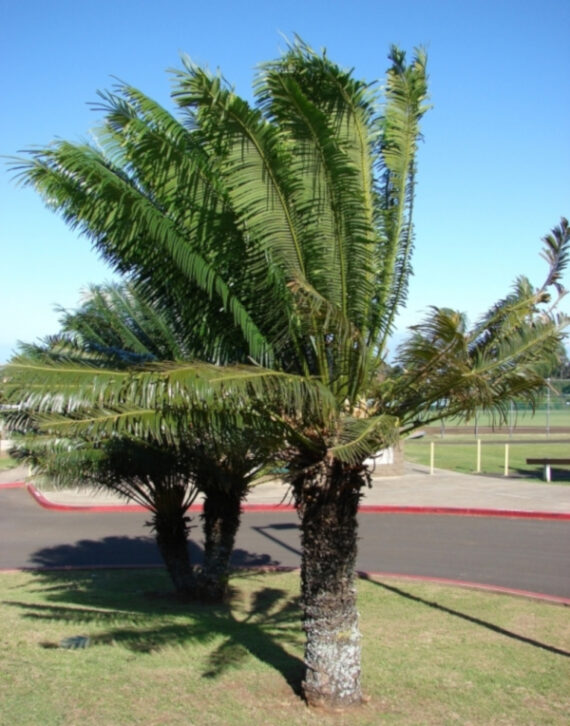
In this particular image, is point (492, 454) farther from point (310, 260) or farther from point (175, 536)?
point (310, 260)

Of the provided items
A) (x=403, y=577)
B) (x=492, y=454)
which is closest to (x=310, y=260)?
(x=403, y=577)

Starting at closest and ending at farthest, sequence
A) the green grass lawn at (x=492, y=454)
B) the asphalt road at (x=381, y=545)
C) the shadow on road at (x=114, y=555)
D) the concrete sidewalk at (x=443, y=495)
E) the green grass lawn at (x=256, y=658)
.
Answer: the green grass lawn at (x=256, y=658) < the asphalt road at (x=381, y=545) < the shadow on road at (x=114, y=555) < the concrete sidewalk at (x=443, y=495) < the green grass lawn at (x=492, y=454)

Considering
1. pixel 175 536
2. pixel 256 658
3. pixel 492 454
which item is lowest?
pixel 256 658

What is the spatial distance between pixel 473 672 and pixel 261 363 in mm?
3969

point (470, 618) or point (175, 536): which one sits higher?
point (175, 536)

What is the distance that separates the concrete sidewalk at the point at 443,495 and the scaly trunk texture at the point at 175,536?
6617 mm

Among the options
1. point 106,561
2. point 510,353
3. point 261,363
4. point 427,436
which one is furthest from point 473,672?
point 427,436

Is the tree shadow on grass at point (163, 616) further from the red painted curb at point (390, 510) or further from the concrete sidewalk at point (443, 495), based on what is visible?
the concrete sidewalk at point (443, 495)

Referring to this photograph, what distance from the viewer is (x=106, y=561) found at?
49.5 ft

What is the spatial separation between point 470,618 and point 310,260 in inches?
233

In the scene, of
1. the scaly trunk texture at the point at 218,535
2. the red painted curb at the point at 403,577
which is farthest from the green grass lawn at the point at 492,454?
the scaly trunk texture at the point at 218,535

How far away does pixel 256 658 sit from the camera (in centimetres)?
866

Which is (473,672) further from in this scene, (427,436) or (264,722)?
(427,436)

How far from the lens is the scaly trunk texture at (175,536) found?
11539 mm
